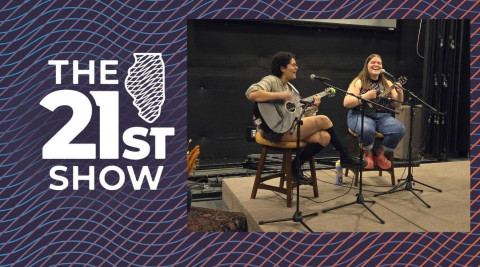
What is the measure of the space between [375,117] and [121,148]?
263 cm

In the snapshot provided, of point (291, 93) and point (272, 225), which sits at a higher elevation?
point (291, 93)

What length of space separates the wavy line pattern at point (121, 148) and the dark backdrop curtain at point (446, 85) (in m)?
3.62

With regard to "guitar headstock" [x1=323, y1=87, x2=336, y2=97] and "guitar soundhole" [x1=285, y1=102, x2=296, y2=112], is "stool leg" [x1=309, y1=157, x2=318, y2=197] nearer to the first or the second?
"guitar soundhole" [x1=285, y1=102, x2=296, y2=112]

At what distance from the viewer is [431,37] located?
5203 millimetres

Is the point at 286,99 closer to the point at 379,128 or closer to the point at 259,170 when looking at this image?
the point at 259,170

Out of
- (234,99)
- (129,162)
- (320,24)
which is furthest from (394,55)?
(129,162)

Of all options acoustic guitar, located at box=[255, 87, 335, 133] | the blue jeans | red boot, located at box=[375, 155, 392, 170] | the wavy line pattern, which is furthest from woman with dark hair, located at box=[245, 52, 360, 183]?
the wavy line pattern

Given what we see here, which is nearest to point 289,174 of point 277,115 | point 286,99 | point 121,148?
point 277,115

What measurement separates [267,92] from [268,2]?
4.30 ft

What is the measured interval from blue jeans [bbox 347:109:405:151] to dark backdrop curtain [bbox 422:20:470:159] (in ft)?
5.97

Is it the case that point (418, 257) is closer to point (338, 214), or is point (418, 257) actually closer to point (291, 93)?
point (338, 214)

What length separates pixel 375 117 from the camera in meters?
3.81

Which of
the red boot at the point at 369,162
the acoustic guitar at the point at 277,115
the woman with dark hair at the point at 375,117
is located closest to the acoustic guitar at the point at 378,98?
the woman with dark hair at the point at 375,117

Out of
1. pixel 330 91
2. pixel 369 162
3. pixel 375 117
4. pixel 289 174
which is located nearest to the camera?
pixel 330 91
